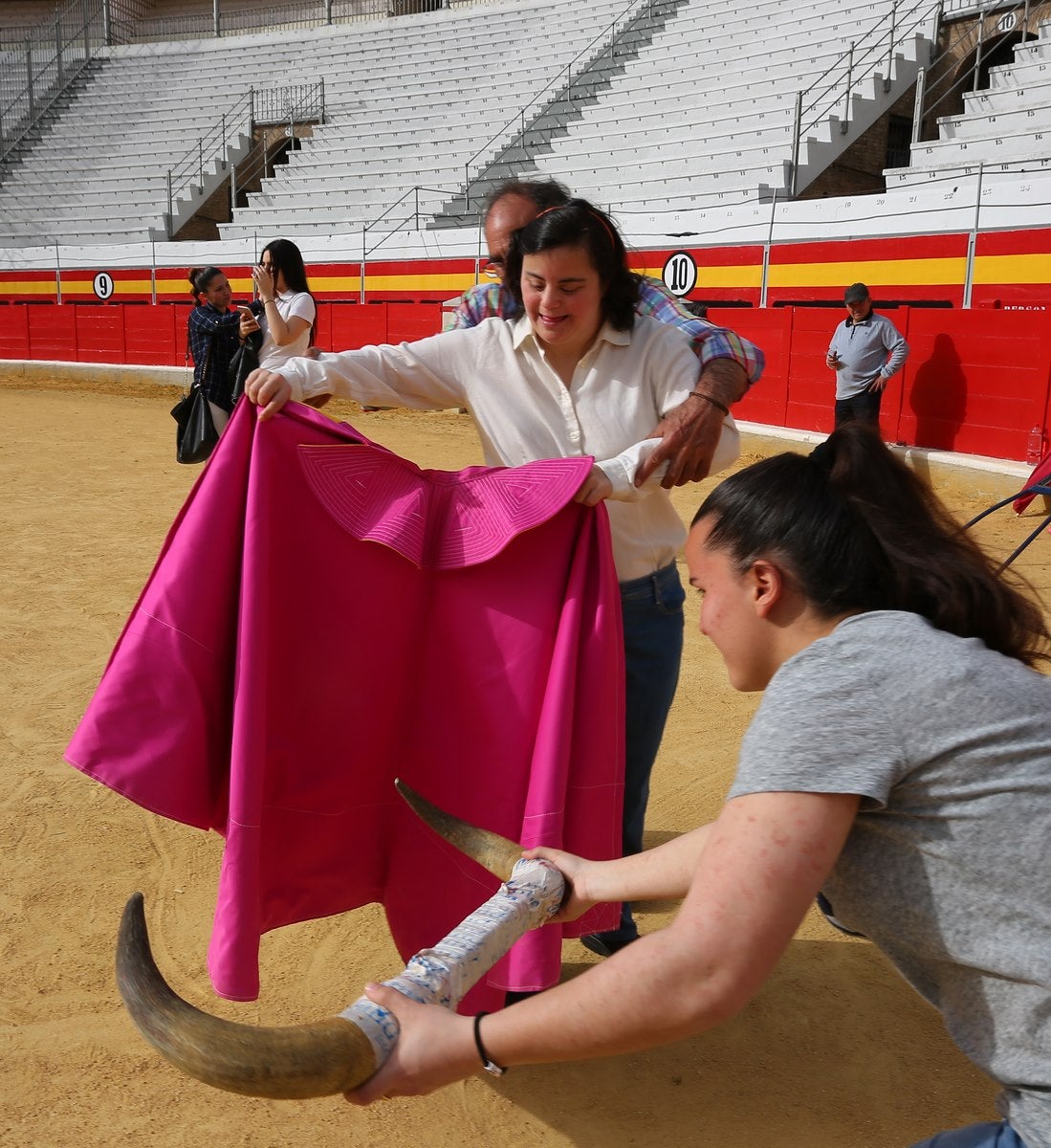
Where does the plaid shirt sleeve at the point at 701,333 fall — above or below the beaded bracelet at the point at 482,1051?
above

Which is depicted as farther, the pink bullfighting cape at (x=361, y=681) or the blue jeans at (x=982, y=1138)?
the pink bullfighting cape at (x=361, y=681)

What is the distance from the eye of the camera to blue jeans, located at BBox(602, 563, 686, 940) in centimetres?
200

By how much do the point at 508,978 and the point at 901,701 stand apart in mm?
975

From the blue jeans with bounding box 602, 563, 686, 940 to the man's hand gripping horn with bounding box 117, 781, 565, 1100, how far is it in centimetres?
98

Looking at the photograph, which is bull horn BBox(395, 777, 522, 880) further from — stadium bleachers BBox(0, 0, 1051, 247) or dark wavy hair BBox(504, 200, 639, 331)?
stadium bleachers BBox(0, 0, 1051, 247)

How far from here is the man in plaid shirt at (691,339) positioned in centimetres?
176

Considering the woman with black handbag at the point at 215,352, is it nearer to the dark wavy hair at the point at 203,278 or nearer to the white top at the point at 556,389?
the dark wavy hair at the point at 203,278

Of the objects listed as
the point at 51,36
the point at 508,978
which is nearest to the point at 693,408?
the point at 508,978

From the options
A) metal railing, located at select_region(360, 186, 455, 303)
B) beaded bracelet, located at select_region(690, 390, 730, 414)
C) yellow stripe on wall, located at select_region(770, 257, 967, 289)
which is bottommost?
beaded bracelet, located at select_region(690, 390, 730, 414)

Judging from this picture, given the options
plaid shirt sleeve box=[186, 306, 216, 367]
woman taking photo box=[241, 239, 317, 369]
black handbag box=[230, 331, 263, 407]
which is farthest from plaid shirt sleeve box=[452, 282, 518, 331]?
plaid shirt sleeve box=[186, 306, 216, 367]

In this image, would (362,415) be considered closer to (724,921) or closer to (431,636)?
(431,636)

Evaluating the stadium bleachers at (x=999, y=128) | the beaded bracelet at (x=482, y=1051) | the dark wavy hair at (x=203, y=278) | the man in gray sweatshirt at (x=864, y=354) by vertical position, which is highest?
the stadium bleachers at (x=999, y=128)

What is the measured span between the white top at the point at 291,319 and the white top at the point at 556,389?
2409 millimetres

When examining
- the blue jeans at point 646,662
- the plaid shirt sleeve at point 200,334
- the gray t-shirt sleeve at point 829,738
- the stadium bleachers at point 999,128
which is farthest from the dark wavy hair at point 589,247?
the stadium bleachers at point 999,128
